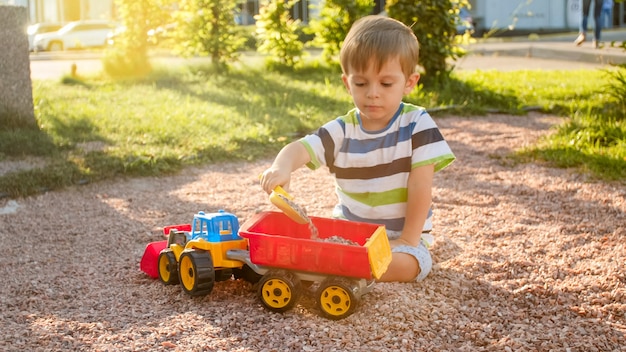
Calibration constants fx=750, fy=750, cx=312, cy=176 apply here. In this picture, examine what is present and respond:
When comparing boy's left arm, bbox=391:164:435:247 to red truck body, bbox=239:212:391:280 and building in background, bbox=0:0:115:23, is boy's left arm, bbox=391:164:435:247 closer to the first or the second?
red truck body, bbox=239:212:391:280

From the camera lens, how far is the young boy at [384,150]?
285 cm

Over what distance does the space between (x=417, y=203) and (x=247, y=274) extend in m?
0.72

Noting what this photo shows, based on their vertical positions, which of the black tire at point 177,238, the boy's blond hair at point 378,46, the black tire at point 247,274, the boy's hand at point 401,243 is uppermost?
the boy's blond hair at point 378,46

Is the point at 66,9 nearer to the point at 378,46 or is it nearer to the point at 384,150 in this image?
the point at 384,150

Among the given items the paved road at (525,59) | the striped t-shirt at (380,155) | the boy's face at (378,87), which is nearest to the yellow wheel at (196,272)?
the striped t-shirt at (380,155)

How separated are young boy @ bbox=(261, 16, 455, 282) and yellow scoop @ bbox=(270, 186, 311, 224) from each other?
6cm

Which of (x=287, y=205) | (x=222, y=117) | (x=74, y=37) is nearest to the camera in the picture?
(x=287, y=205)

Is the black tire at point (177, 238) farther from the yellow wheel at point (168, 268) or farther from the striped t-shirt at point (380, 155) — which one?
the striped t-shirt at point (380, 155)

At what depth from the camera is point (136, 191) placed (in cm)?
473

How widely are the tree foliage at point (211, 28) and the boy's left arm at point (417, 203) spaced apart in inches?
318

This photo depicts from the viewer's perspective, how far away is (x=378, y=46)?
2.81 metres

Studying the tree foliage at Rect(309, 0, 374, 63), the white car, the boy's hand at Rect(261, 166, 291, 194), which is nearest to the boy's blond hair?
the boy's hand at Rect(261, 166, 291, 194)

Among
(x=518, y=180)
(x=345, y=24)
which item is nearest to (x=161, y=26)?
(x=345, y=24)

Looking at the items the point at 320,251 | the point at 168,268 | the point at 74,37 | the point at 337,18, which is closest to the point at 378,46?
the point at 320,251
